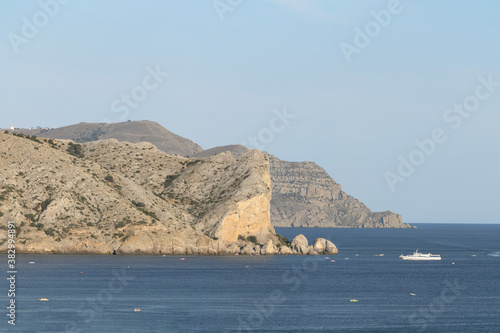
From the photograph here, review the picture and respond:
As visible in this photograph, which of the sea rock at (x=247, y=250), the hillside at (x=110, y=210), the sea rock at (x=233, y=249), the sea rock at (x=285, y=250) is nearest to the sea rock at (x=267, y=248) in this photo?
the hillside at (x=110, y=210)

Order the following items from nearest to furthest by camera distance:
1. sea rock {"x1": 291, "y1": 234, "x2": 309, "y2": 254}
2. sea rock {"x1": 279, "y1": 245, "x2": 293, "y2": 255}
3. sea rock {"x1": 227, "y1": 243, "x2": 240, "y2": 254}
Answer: sea rock {"x1": 227, "y1": 243, "x2": 240, "y2": 254}, sea rock {"x1": 279, "y1": 245, "x2": 293, "y2": 255}, sea rock {"x1": 291, "y1": 234, "x2": 309, "y2": 254}

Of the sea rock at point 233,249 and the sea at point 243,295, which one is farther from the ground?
the sea rock at point 233,249

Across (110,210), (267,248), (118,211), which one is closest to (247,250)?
(267,248)

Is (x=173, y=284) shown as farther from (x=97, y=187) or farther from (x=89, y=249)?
(x=97, y=187)

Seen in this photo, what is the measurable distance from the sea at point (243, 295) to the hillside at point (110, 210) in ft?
17.0

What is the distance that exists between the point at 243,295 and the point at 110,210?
6785 centimetres

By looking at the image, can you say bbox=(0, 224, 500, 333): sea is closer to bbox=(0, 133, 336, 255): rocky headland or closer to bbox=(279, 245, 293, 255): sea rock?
bbox=(0, 133, 336, 255): rocky headland

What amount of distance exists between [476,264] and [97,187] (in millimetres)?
90479

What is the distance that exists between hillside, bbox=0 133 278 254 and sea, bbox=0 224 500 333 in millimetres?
5194

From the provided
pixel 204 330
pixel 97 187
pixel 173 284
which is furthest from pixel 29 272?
pixel 204 330

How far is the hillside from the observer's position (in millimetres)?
159625

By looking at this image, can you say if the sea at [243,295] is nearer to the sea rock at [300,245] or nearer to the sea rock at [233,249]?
the sea rock at [233,249]

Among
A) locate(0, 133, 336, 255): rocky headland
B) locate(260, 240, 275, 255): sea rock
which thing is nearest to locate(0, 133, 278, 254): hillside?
locate(0, 133, 336, 255): rocky headland

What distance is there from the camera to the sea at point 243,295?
266 ft
